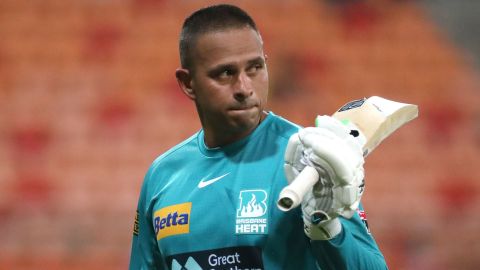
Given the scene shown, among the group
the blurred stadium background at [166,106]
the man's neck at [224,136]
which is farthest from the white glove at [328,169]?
the blurred stadium background at [166,106]

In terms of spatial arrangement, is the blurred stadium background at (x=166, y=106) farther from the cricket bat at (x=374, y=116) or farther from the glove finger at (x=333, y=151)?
the glove finger at (x=333, y=151)

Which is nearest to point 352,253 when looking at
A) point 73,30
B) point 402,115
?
point 402,115

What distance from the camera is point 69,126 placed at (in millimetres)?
7352

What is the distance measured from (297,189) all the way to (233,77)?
1.99 feet

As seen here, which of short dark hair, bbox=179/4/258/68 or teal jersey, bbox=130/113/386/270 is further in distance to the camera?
short dark hair, bbox=179/4/258/68

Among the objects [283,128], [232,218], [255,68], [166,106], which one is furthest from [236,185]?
[166,106]

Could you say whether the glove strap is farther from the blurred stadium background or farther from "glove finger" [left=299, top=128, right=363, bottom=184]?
the blurred stadium background

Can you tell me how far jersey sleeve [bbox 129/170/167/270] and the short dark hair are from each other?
0.45 metres

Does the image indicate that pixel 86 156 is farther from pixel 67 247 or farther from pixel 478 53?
pixel 478 53

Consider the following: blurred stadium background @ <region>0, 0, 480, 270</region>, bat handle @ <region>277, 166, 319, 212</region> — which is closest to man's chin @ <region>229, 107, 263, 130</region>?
bat handle @ <region>277, 166, 319, 212</region>

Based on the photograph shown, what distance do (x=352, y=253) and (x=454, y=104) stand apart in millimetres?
5651

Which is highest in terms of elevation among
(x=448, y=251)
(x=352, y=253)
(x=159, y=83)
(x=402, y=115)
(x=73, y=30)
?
(x=73, y=30)

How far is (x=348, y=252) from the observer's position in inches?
85.6

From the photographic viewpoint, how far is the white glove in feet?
6.64
